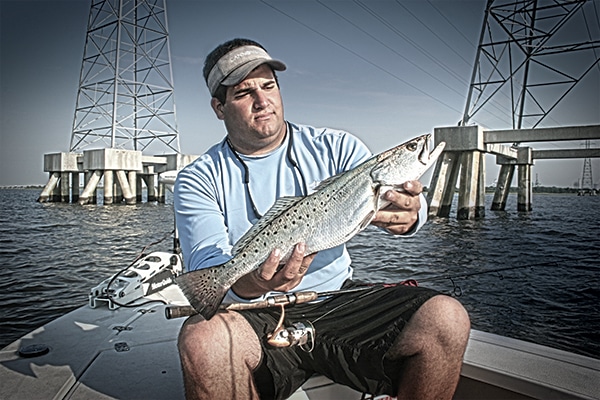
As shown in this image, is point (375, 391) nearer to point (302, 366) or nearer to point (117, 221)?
point (302, 366)

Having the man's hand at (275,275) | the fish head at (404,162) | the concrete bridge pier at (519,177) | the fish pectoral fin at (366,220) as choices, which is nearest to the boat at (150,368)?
the man's hand at (275,275)

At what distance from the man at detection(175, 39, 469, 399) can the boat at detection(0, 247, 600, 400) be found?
447 mm

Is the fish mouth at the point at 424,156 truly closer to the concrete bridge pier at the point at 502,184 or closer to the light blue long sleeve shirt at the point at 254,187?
the light blue long sleeve shirt at the point at 254,187

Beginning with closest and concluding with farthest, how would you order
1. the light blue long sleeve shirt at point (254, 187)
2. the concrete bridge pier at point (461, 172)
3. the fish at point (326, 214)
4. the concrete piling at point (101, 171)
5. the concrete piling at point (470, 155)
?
the fish at point (326, 214), the light blue long sleeve shirt at point (254, 187), the concrete piling at point (470, 155), the concrete bridge pier at point (461, 172), the concrete piling at point (101, 171)

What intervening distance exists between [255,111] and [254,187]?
19.1 inches

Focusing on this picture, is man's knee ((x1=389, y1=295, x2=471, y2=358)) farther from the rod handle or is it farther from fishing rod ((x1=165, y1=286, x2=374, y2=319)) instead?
the rod handle

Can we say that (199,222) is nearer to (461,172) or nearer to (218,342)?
(218,342)

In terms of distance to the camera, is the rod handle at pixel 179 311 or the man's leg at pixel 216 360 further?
the rod handle at pixel 179 311

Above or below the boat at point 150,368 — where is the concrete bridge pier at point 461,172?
above

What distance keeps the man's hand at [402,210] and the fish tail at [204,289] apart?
0.91 metres

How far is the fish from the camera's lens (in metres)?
2.37

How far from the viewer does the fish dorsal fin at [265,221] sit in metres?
2.43

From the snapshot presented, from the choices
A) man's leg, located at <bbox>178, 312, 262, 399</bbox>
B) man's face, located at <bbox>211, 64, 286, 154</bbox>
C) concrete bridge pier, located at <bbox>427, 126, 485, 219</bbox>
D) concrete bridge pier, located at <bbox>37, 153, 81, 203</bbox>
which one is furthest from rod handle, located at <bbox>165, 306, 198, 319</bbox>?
concrete bridge pier, located at <bbox>37, 153, 81, 203</bbox>

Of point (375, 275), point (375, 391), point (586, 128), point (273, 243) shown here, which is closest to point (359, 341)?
point (375, 391)
